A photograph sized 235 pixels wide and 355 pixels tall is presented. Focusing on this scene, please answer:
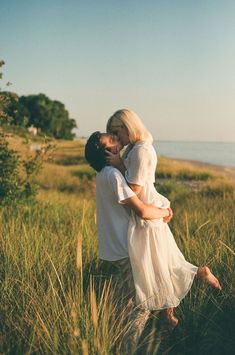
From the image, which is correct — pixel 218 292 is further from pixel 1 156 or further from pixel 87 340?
pixel 1 156

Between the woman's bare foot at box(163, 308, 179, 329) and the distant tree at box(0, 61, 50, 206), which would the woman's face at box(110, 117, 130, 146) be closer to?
the woman's bare foot at box(163, 308, 179, 329)

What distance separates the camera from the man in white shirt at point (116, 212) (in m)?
2.96

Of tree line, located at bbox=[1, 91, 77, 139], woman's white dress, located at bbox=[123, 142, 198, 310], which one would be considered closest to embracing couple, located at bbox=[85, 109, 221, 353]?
woman's white dress, located at bbox=[123, 142, 198, 310]

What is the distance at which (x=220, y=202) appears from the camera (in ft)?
23.1

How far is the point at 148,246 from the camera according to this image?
121 inches

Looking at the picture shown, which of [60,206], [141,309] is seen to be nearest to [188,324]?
[141,309]

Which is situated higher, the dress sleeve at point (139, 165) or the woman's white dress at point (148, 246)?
the dress sleeve at point (139, 165)

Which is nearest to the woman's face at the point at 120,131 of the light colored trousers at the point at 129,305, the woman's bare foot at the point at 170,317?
the light colored trousers at the point at 129,305

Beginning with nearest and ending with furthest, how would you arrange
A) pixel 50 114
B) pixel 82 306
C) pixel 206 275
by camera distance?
pixel 82 306, pixel 206 275, pixel 50 114

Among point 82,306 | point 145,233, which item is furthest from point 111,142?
point 82,306

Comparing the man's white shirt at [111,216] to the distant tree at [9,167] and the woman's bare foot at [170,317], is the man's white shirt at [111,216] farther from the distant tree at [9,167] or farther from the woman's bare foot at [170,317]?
the distant tree at [9,167]

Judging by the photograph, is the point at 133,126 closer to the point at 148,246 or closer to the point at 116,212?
the point at 116,212

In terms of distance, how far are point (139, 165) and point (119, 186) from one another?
163 millimetres

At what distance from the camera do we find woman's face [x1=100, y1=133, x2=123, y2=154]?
3.03 meters
